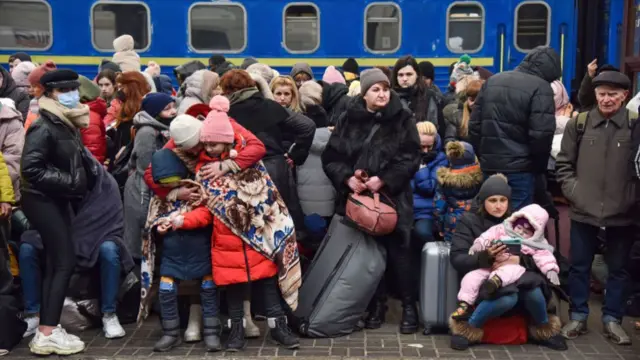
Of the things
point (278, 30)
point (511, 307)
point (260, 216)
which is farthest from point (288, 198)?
point (278, 30)

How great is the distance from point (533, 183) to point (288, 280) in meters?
2.17

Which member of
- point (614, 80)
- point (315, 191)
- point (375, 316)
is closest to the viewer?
point (614, 80)

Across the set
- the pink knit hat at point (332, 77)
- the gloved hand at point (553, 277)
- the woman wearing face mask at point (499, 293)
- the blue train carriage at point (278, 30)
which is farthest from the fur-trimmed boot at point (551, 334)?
the blue train carriage at point (278, 30)

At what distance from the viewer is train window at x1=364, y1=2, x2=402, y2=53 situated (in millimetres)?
13102

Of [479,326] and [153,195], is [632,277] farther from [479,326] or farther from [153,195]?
[153,195]

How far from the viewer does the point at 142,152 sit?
21.7ft

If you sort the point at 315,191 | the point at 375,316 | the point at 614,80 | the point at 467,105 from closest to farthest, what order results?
the point at 614,80 < the point at 375,316 < the point at 315,191 < the point at 467,105

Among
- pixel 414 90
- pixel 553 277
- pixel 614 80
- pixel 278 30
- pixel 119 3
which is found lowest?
pixel 553 277

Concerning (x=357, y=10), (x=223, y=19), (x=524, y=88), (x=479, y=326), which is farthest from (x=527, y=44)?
(x=479, y=326)

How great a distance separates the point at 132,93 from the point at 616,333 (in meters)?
4.33

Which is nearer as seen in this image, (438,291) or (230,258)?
(230,258)

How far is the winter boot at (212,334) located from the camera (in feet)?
19.9

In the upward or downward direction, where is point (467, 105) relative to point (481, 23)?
downward

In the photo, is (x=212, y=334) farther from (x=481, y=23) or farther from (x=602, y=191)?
Answer: (x=481, y=23)
